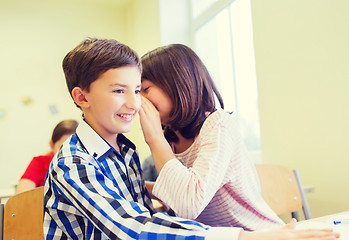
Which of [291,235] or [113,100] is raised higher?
[113,100]

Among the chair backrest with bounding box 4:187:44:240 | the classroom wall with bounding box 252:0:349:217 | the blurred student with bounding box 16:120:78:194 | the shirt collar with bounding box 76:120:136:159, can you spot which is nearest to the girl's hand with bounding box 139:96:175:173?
the shirt collar with bounding box 76:120:136:159

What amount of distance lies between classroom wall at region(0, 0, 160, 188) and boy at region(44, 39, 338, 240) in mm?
2910

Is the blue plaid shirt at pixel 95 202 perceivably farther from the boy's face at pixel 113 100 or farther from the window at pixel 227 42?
the window at pixel 227 42

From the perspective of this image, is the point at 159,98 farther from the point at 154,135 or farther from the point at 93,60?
the point at 93,60

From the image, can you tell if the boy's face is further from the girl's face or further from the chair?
the chair

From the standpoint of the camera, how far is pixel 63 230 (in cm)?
76

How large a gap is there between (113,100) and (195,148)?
314mm

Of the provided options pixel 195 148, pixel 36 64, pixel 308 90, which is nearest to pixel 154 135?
pixel 195 148

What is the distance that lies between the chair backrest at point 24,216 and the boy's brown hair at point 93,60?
0.45m

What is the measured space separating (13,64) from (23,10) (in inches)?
26.4

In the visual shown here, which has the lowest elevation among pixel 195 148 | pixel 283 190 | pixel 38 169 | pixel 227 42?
pixel 283 190

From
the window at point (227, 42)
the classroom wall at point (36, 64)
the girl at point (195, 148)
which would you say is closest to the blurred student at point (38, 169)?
the girl at point (195, 148)

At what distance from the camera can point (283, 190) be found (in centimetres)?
151

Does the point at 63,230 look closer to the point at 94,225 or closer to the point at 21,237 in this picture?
the point at 94,225
